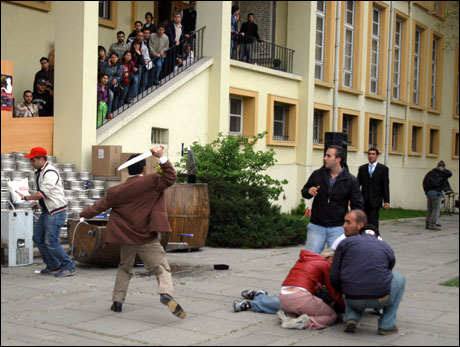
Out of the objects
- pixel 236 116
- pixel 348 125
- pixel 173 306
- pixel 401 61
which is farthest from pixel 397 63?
pixel 173 306

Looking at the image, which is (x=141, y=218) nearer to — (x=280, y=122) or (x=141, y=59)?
(x=141, y=59)

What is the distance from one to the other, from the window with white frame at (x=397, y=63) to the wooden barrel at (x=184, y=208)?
2030cm

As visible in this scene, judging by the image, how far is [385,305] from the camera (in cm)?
688

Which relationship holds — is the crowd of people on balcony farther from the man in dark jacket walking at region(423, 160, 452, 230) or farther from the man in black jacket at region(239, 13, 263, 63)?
the man in dark jacket walking at region(423, 160, 452, 230)

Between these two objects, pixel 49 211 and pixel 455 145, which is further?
pixel 455 145

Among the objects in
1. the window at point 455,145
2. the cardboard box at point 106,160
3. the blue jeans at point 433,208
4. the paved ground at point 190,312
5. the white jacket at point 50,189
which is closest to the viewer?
the paved ground at point 190,312

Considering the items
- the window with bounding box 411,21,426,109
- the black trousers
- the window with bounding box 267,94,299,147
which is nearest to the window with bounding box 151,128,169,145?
the window with bounding box 267,94,299,147

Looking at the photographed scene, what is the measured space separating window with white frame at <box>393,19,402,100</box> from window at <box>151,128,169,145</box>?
16035 mm

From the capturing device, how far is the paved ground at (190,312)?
21.8 ft

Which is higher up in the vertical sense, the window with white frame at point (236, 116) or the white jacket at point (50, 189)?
the window with white frame at point (236, 116)

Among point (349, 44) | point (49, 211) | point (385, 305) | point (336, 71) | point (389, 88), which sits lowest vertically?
point (385, 305)

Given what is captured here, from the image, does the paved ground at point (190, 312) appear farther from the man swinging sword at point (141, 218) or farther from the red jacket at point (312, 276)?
the man swinging sword at point (141, 218)

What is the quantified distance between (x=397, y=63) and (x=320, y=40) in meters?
7.16

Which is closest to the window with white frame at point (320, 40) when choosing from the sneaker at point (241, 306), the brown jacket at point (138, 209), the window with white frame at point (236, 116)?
the window with white frame at point (236, 116)
